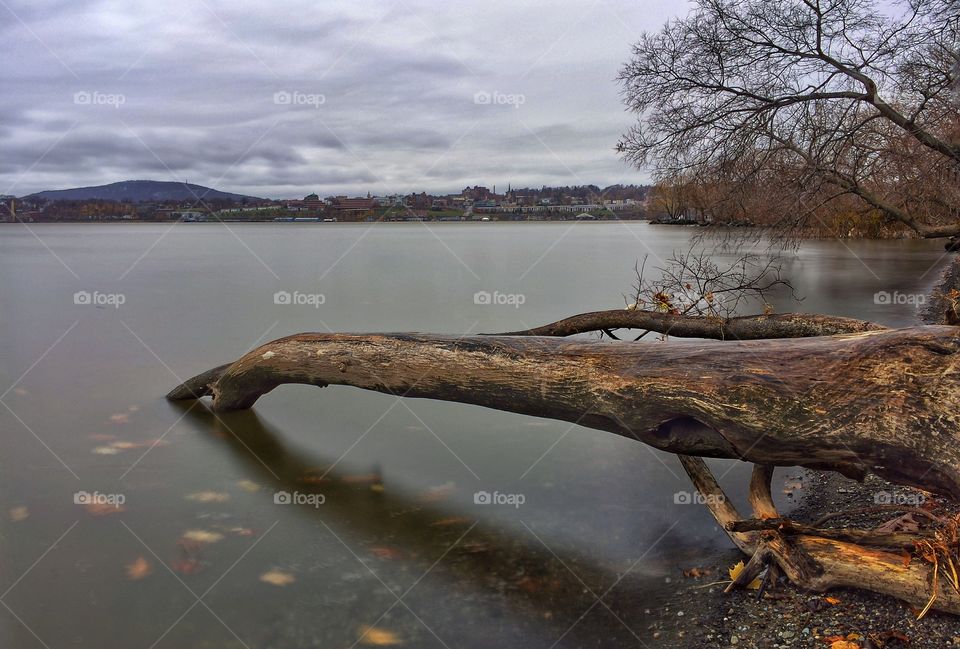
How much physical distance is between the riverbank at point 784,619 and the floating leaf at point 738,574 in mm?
49

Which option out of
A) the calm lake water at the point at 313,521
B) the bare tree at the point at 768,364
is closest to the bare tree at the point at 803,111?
the bare tree at the point at 768,364

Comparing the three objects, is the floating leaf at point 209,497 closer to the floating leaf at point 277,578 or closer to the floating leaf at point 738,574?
the floating leaf at point 277,578

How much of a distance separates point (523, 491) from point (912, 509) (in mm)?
2632

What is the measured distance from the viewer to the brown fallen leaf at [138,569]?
413 cm

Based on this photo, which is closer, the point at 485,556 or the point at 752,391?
the point at 752,391

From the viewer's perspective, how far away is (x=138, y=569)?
4.21 metres

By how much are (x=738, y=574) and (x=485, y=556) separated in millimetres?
1489

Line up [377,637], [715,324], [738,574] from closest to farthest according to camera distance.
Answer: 1. [377,637]
2. [738,574]
3. [715,324]

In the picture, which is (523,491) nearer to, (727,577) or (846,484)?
(727,577)

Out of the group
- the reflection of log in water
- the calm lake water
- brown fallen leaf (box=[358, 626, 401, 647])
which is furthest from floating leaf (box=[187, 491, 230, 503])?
brown fallen leaf (box=[358, 626, 401, 647])

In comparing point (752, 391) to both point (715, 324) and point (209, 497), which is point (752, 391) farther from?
point (209, 497)

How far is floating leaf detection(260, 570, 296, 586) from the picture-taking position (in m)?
4.09

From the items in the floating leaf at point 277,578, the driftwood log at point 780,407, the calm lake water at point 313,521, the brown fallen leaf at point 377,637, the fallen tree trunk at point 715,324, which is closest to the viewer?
the driftwood log at point 780,407

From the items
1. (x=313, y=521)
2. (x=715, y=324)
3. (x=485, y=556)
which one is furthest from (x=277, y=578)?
(x=715, y=324)
